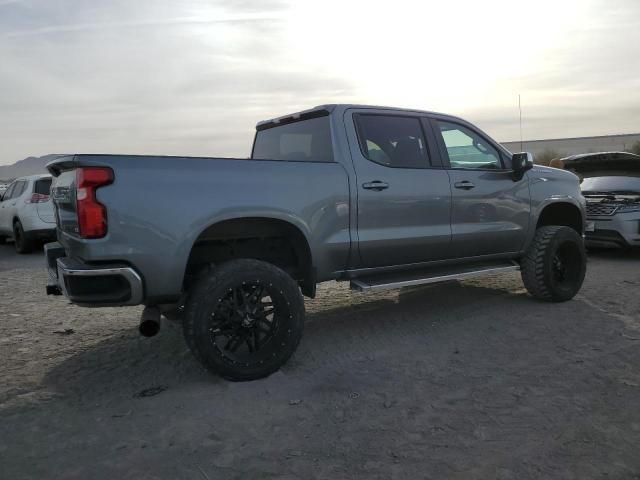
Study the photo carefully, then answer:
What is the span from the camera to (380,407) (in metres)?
3.54

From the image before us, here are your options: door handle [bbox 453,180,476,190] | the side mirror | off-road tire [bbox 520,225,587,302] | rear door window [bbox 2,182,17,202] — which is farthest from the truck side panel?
rear door window [bbox 2,182,17,202]

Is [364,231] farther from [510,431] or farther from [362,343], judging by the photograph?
[510,431]

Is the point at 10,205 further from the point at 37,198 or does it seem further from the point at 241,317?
the point at 241,317

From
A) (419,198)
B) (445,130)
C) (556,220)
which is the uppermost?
(445,130)

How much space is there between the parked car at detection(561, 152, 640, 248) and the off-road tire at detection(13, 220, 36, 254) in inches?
406

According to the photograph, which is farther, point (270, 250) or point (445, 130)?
point (445, 130)

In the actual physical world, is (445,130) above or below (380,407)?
above

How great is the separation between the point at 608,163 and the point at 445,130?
566 cm

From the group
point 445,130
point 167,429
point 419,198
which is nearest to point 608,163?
point 445,130

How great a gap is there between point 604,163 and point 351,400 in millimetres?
8081

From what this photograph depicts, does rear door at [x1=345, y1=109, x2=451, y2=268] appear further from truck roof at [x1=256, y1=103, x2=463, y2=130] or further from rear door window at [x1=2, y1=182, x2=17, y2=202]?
rear door window at [x1=2, y1=182, x2=17, y2=202]

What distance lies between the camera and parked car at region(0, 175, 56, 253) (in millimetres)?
11266

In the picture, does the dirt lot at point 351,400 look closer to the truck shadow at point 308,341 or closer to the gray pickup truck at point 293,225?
the truck shadow at point 308,341

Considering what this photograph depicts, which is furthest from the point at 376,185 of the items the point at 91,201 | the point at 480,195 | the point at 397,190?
the point at 91,201
